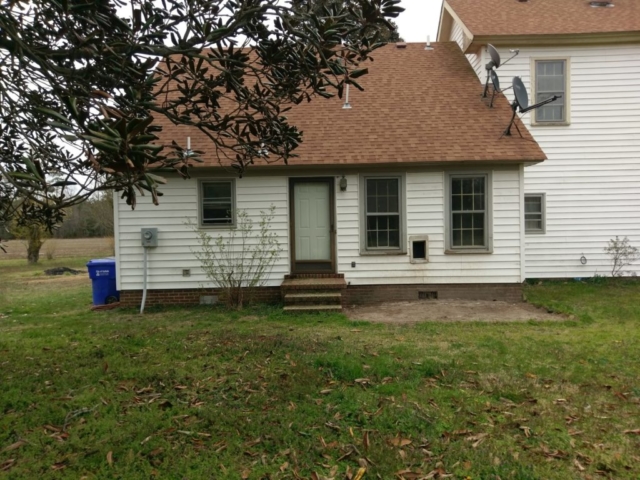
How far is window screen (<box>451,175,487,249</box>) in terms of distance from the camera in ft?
31.4

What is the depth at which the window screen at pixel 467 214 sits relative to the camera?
31.4 ft

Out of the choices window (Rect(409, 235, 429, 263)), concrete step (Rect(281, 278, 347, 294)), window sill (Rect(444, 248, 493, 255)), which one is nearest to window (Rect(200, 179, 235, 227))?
concrete step (Rect(281, 278, 347, 294))

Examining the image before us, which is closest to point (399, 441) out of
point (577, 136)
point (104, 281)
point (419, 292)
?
point (419, 292)

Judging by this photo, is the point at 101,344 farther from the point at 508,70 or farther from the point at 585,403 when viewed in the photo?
the point at 508,70

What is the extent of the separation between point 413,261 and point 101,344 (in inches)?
233

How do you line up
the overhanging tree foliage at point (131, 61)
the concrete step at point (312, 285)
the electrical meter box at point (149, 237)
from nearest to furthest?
the overhanging tree foliage at point (131, 61), the concrete step at point (312, 285), the electrical meter box at point (149, 237)

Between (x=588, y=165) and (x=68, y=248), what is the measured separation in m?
29.7

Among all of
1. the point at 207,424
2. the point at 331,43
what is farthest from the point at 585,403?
the point at 331,43

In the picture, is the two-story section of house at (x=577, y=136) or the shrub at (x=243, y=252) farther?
the two-story section of house at (x=577, y=136)

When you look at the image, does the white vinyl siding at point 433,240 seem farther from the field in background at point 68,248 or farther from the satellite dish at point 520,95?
the field in background at point 68,248

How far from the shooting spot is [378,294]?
9.56m

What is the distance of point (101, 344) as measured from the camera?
21.1 feet

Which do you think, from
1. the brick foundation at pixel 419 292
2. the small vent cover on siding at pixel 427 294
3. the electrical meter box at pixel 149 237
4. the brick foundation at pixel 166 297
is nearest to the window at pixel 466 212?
the brick foundation at pixel 419 292

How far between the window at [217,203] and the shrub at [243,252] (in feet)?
0.73
